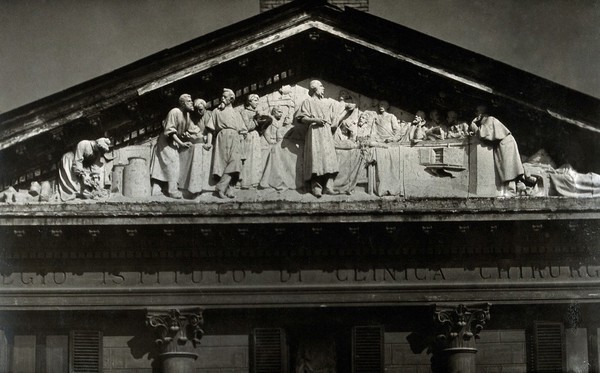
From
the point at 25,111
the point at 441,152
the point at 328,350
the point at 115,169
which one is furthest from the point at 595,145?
the point at 25,111

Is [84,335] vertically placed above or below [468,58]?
below

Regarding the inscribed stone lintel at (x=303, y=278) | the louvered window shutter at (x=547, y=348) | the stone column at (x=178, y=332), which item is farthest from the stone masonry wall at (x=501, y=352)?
the stone column at (x=178, y=332)

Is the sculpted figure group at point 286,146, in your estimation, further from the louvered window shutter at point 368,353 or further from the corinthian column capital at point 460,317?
the louvered window shutter at point 368,353

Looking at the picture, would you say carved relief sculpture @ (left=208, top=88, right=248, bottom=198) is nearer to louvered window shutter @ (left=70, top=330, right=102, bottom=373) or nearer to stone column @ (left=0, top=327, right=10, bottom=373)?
louvered window shutter @ (left=70, top=330, right=102, bottom=373)

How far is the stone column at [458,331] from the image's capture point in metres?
17.9

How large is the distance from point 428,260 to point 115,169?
4762mm

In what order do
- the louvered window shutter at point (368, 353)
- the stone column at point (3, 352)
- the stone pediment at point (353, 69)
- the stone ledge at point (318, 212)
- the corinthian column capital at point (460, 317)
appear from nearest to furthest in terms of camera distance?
the stone ledge at point (318, 212), the corinthian column capital at point (460, 317), the stone column at point (3, 352), the louvered window shutter at point (368, 353), the stone pediment at point (353, 69)

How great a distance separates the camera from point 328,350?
1836 cm

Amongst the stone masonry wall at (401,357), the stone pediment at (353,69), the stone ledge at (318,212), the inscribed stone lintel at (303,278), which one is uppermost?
the stone pediment at (353,69)

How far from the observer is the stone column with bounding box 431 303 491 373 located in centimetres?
1791

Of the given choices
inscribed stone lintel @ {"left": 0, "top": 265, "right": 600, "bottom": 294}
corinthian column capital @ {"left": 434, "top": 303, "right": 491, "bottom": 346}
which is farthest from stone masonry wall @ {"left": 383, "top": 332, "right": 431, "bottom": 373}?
inscribed stone lintel @ {"left": 0, "top": 265, "right": 600, "bottom": 294}

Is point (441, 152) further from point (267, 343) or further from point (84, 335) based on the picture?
point (84, 335)

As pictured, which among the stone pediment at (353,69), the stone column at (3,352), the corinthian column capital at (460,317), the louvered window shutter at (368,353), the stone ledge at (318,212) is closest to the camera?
the stone ledge at (318,212)

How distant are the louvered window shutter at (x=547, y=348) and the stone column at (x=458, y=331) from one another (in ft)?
2.73
